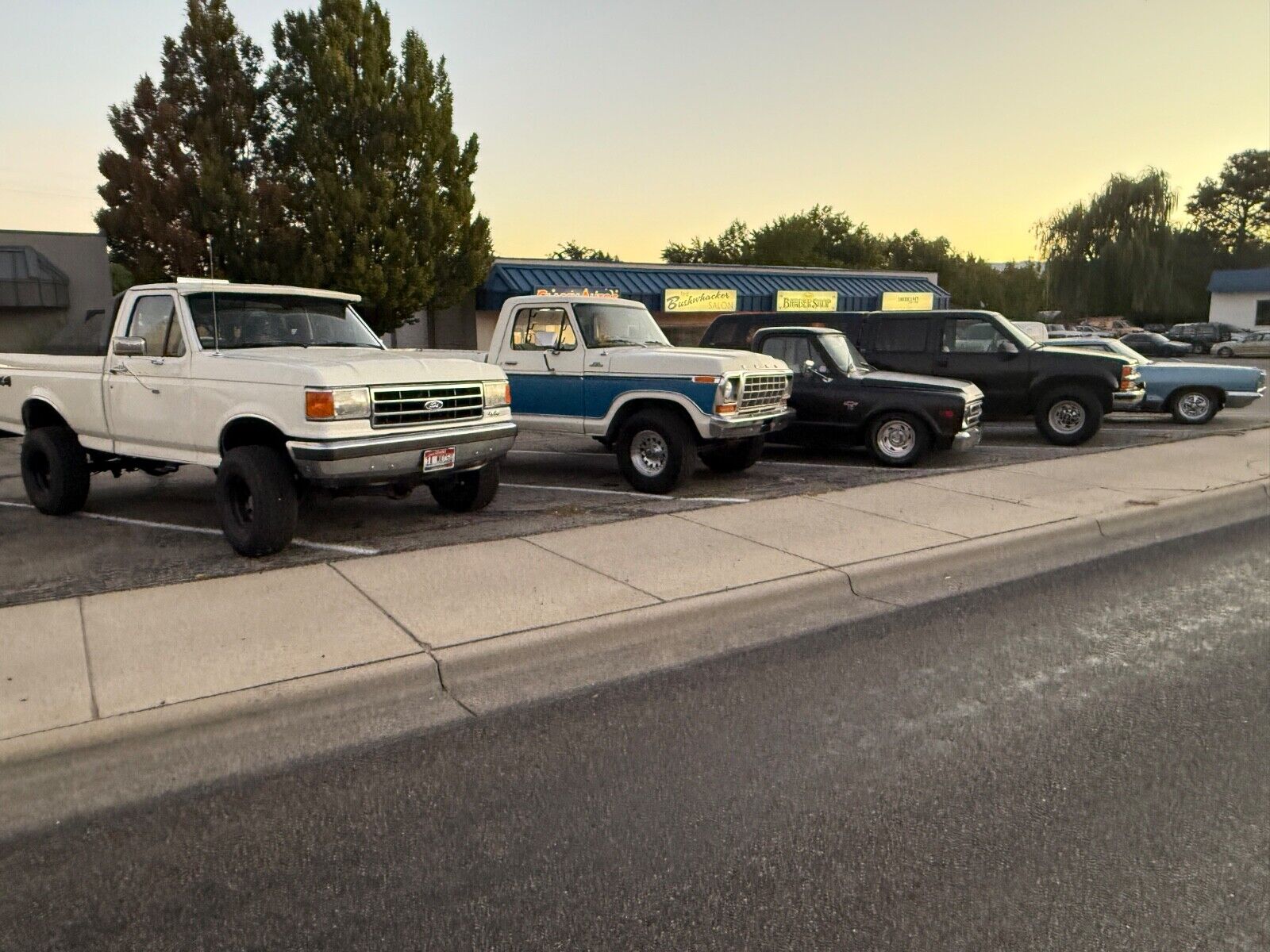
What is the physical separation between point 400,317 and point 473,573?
841 inches

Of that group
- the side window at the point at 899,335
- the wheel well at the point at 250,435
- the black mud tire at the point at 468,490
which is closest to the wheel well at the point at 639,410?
the black mud tire at the point at 468,490

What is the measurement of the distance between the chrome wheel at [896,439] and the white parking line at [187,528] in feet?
22.5

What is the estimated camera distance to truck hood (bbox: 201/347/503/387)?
6.48m

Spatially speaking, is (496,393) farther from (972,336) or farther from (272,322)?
(972,336)

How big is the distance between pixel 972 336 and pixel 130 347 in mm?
11166

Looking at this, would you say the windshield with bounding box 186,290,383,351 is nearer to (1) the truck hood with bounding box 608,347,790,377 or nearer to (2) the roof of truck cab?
(2) the roof of truck cab

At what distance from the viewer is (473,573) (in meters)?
6.50

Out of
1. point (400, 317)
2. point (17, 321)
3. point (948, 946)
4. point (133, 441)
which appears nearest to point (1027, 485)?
point (948, 946)

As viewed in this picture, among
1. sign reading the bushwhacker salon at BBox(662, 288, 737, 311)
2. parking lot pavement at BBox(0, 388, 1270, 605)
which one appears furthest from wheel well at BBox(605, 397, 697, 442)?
sign reading the bushwhacker salon at BBox(662, 288, 737, 311)

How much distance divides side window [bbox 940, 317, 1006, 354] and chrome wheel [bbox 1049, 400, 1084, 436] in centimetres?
128

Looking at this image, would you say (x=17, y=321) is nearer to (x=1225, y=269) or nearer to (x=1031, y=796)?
(x=1031, y=796)

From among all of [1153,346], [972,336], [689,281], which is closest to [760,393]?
[972,336]

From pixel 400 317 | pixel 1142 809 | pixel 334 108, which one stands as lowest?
pixel 1142 809

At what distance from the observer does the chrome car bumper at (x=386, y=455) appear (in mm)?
6426
